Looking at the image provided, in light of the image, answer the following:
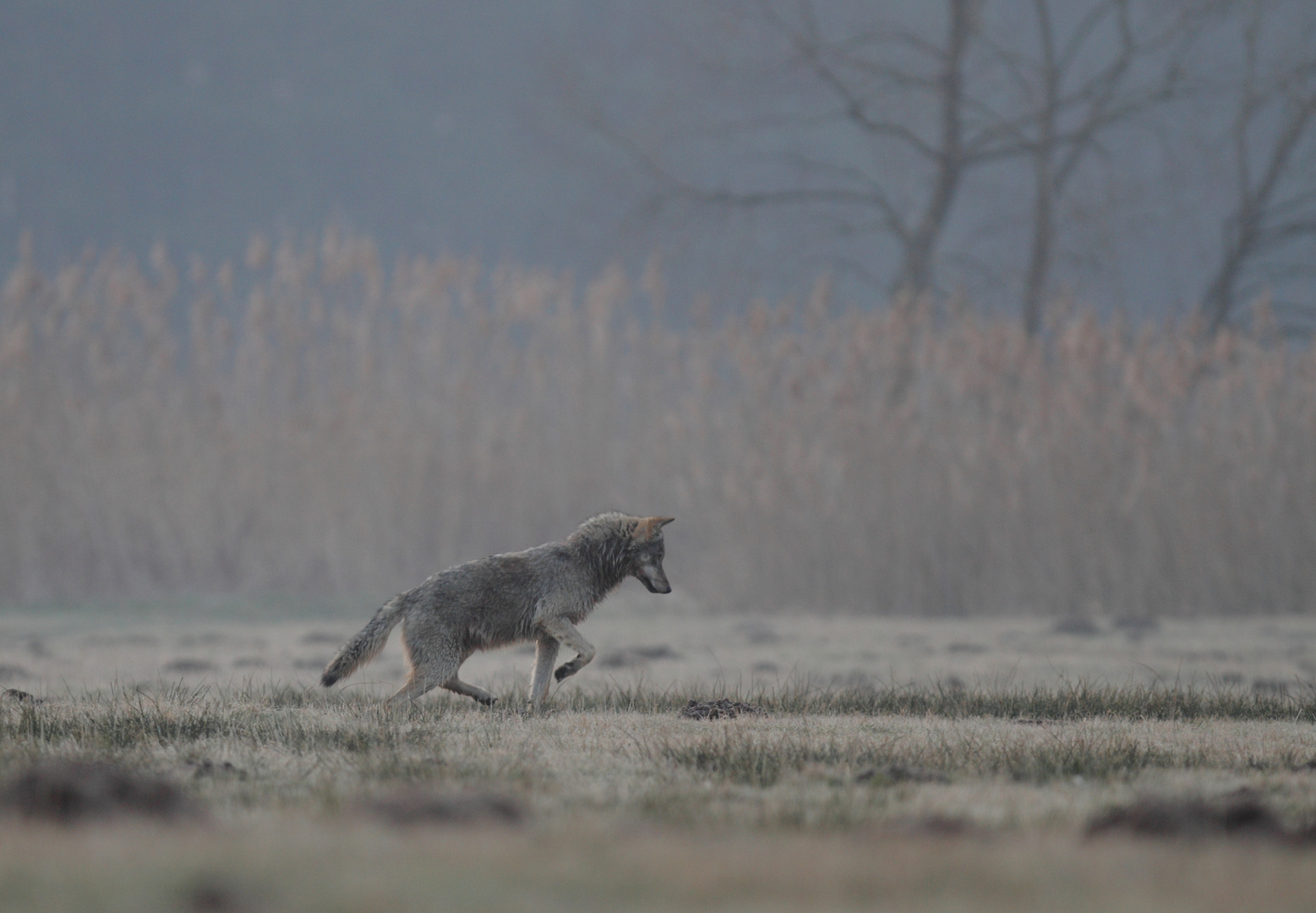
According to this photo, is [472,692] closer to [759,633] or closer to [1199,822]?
[1199,822]

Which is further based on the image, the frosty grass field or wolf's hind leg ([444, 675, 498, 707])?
wolf's hind leg ([444, 675, 498, 707])

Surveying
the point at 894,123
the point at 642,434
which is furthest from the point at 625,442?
the point at 894,123

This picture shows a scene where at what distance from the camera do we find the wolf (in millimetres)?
5848

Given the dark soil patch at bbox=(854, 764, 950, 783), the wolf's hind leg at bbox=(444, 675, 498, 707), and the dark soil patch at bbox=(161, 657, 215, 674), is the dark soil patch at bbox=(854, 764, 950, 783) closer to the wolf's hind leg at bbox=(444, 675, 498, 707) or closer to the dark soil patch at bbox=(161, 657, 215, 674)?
the wolf's hind leg at bbox=(444, 675, 498, 707)

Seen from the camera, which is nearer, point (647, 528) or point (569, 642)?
point (569, 642)

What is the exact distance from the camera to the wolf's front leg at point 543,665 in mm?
6016

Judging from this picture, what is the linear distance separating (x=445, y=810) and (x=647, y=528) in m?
3.41

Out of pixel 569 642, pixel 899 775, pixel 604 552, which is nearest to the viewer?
pixel 899 775

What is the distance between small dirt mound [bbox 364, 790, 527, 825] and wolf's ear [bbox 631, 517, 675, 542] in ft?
10.6

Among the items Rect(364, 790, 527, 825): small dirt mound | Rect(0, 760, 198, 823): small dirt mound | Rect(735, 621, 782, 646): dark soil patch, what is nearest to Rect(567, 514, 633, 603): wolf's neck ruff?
Rect(364, 790, 527, 825): small dirt mound

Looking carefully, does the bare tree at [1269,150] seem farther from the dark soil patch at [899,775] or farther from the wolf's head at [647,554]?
the dark soil patch at [899,775]

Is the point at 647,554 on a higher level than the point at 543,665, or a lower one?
higher

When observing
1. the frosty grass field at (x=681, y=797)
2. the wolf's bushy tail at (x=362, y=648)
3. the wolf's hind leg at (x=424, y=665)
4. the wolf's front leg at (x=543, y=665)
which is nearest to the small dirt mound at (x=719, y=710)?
the frosty grass field at (x=681, y=797)

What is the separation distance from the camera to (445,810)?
3.07 m
